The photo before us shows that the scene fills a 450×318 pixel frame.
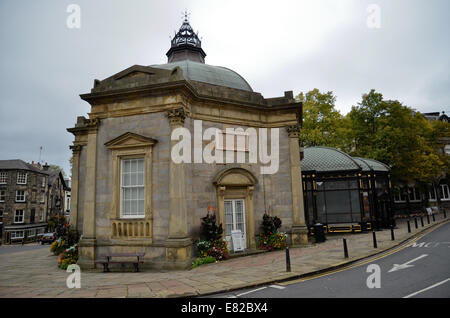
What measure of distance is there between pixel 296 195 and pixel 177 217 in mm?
6507

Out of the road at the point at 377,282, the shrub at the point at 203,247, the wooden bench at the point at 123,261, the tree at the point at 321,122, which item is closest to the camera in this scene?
the road at the point at 377,282

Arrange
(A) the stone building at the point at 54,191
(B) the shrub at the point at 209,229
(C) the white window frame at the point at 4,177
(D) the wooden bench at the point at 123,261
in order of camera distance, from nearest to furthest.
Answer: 1. (D) the wooden bench at the point at 123,261
2. (B) the shrub at the point at 209,229
3. (C) the white window frame at the point at 4,177
4. (A) the stone building at the point at 54,191

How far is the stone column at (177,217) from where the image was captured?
1011cm

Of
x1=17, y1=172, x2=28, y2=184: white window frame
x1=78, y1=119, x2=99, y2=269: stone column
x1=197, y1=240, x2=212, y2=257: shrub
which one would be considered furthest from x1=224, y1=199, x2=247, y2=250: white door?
x1=17, y1=172, x2=28, y2=184: white window frame

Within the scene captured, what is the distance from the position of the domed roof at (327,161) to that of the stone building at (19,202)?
4323cm

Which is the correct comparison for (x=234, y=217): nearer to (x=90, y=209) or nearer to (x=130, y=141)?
(x=130, y=141)

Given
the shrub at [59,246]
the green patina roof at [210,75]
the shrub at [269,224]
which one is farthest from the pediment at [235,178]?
the shrub at [59,246]

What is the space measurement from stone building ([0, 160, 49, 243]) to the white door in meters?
42.0

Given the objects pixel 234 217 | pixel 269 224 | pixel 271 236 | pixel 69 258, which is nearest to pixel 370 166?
pixel 269 224

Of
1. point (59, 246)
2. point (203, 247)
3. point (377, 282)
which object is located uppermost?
point (203, 247)

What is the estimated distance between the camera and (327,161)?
20422 mm

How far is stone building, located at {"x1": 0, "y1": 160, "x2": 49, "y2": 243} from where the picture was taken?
39.6 metres

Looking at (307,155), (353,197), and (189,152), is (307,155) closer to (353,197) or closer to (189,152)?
(353,197)

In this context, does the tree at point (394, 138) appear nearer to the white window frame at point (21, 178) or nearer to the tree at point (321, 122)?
the tree at point (321, 122)
